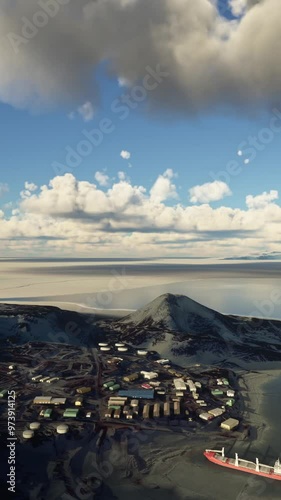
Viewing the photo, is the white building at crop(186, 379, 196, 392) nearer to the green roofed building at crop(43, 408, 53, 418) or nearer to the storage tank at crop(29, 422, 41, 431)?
the green roofed building at crop(43, 408, 53, 418)

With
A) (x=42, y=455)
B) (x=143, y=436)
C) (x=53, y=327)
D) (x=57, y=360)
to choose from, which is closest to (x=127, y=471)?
(x=143, y=436)

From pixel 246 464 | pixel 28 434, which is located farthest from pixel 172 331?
pixel 28 434

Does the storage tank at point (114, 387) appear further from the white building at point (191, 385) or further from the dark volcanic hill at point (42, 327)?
the dark volcanic hill at point (42, 327)

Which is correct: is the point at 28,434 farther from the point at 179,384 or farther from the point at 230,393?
the point at 230,393

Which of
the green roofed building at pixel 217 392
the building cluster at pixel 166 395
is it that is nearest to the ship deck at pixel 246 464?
the building cluster at pixel 166 395

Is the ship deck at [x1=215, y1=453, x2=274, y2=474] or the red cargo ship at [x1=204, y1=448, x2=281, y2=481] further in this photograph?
the ship deck at [x1=215, y1=453, x2=274, y2=474]

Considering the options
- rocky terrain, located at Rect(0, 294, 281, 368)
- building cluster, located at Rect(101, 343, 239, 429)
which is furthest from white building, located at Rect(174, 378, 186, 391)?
rocky terrain, located at Rect(0, 294, 281, 368)
